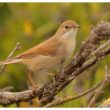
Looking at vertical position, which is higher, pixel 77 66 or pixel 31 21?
pixel 31 21

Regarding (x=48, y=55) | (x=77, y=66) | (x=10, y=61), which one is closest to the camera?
(x=77, y=66)

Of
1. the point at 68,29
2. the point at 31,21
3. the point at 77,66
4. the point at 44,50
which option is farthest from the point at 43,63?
the point at 31,21

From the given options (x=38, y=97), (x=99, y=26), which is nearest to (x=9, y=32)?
(x=38, y=97)

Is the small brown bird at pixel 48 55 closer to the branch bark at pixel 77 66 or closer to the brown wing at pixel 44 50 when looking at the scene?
the brown wing at pixel 44 50

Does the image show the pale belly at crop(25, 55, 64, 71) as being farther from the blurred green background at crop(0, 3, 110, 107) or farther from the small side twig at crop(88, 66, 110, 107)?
the blurred green background at crop(0, 3, 110, 107)

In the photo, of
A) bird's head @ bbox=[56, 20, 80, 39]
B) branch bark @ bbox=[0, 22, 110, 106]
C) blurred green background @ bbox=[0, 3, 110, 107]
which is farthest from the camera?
blurred green background @ bbox=[0, 3, 110, 107]

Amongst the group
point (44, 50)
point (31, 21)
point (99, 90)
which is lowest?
point (99, 90)

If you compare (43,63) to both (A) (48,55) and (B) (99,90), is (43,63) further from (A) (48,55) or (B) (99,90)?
(B) (99,90)

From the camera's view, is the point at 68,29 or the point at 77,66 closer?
the point at 77,66

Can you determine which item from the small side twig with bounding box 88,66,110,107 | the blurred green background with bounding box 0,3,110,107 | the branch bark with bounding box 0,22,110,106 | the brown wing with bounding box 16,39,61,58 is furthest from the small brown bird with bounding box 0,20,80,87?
the blurred green background with bounding box 0,3,110,107
